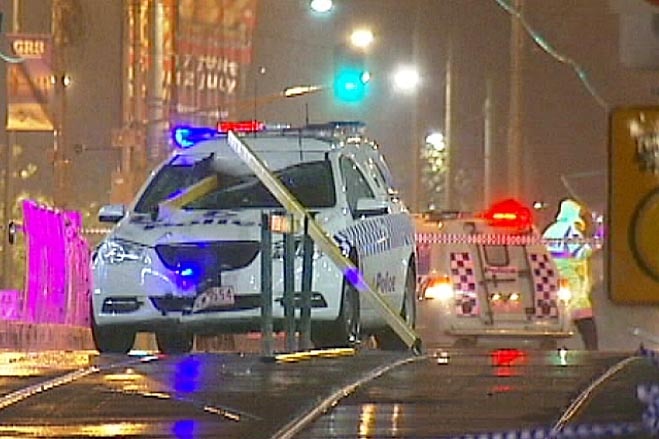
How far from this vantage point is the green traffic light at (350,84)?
25.5 meters

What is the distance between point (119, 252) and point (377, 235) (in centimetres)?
212

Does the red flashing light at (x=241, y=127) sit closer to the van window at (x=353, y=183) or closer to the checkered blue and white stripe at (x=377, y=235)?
the van window at (x=353, y=183)

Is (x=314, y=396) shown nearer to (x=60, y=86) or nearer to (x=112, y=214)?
(x=112, y=214)

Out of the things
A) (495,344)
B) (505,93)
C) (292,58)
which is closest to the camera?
(495,344)

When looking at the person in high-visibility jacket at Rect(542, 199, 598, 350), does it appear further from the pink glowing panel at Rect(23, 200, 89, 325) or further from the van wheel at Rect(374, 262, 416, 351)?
the pink glowing panel at Rect(23, 200, 89, 325)

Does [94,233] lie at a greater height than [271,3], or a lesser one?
lesser

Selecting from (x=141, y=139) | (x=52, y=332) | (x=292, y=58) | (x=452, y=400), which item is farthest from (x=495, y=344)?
(x=292, y=58)

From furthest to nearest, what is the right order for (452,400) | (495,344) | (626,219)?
(495,344)
(452,400)
(626,219)

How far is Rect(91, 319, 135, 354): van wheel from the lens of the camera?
14.2m

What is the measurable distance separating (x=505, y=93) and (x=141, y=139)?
79.6 feet

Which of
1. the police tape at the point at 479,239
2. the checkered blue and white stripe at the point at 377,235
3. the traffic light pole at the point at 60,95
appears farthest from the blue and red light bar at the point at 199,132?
the traffic light pole at the point at 60,95

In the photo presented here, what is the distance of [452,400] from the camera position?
26.4 feet

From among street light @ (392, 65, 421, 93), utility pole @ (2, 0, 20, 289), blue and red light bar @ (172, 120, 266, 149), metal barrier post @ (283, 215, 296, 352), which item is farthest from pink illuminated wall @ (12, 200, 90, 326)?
street light @ (392, 65, 421, 93)

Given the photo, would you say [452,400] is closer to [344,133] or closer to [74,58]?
[344,133]
